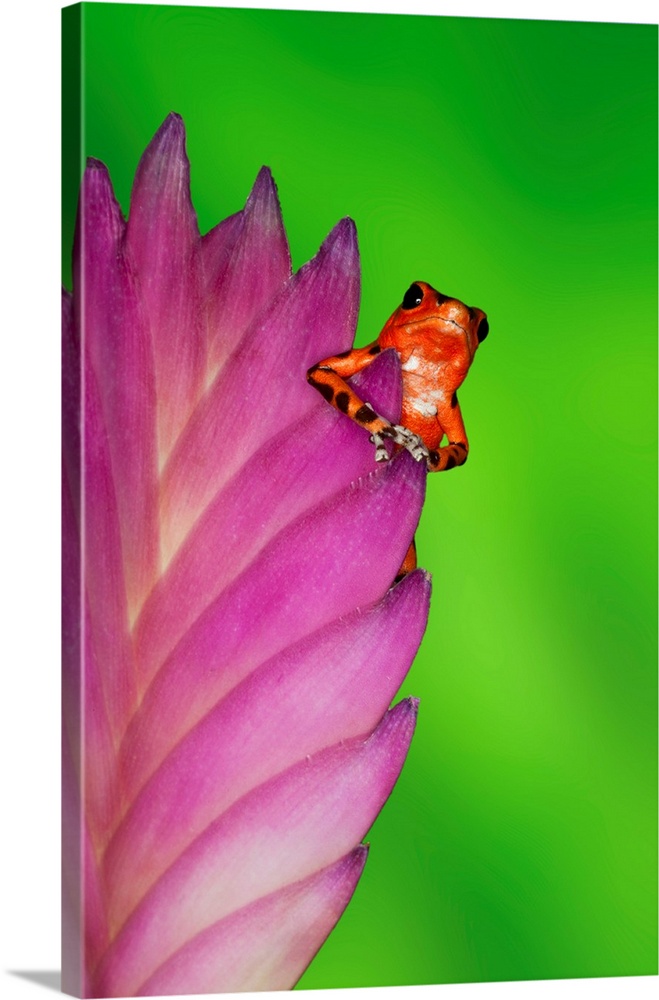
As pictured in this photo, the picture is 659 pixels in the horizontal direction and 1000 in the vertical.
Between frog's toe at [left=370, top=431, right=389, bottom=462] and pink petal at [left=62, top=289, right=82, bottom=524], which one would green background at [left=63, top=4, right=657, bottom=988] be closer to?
pink petal at [left=62, top=289, right=82, bottom=524]

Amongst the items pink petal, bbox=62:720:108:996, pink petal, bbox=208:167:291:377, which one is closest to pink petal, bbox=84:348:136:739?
pink petal, bbox=62:720:108:996

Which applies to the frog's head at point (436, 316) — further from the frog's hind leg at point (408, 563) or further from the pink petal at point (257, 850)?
the pink petal at point (257, 850)

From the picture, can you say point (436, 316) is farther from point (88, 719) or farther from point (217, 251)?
point (88, 719)

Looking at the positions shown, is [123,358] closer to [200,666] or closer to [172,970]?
[200,666]

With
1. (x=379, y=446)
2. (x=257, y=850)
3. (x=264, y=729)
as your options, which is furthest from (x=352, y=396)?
(x=257, y=850)

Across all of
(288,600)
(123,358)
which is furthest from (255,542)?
(123,358)
